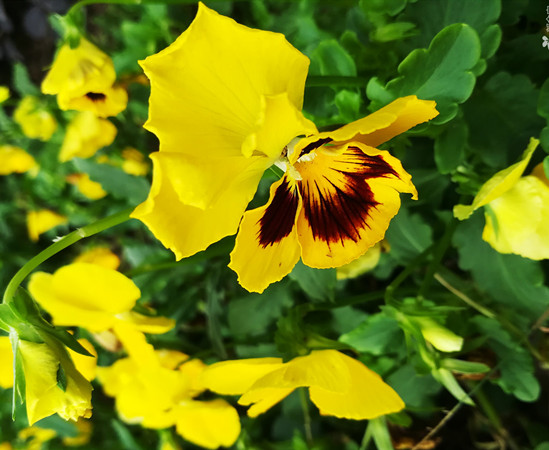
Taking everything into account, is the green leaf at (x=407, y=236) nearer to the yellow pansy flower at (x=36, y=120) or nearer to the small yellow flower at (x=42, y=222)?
the yellow pansy flower at (x=36, y=120)

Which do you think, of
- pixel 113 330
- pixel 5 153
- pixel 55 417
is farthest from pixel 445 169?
pixel 5 153

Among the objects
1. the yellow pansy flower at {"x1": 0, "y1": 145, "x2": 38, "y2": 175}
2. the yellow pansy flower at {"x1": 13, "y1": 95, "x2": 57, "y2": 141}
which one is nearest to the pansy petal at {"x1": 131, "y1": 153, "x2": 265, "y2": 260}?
the yellow pansy flower at {"x1": 13, "y1": 95, "x2": 57, "y2": 141}

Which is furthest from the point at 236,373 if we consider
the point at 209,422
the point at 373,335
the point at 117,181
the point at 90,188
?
the point at 90,188

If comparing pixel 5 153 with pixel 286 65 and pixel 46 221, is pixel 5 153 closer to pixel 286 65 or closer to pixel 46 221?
pixel 46 221

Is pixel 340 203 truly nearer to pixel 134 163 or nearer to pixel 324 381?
pixel 324 381

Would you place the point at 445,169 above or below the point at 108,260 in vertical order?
above

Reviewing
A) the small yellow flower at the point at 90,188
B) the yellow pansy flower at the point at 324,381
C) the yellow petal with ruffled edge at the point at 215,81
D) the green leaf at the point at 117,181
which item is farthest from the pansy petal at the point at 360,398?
the small yellow flower at the point at 90,188

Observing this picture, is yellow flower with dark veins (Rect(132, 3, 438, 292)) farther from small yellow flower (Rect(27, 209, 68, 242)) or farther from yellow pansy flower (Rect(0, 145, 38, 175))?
small yellow flower (Rect(27, 209, 68, 242))
